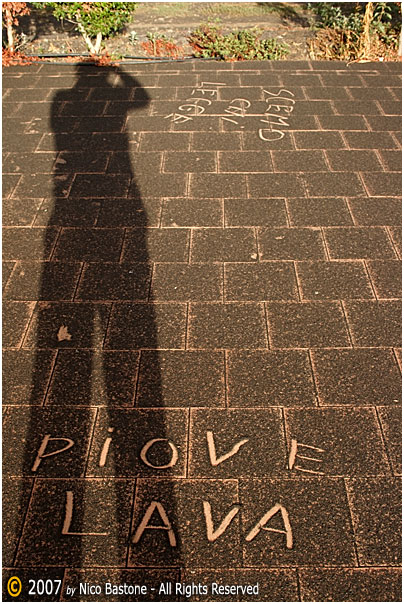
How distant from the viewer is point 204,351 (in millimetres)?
3244

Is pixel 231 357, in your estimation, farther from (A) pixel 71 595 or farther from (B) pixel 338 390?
(A) pixel 71 595

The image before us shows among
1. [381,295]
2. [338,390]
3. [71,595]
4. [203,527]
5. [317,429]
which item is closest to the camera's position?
[71,595]

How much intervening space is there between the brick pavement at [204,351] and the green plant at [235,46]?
5.62 feet

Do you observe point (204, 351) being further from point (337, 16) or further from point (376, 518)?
point (337, 16)

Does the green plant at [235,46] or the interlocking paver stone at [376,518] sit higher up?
the green plant at [235,46]

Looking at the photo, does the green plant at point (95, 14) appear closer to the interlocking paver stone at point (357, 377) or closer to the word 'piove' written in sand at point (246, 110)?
the word 'piove' written in sand at point (246, 110)

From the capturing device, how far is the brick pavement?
7.95 feet

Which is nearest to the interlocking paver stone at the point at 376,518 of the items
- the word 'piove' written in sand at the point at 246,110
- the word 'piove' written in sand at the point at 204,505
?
the word 'piove' written in sand at the point at 204,505

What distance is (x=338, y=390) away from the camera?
3.02m

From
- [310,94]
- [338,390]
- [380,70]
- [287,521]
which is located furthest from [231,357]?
[380,70]

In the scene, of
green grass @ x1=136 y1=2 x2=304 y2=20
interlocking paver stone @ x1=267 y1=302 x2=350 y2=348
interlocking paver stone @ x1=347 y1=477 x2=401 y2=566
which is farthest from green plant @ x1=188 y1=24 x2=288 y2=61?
interlocking paver stone @ x1=347 y1=477 x2=401 y2=566

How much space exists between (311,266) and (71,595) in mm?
2481

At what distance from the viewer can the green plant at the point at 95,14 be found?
680cm

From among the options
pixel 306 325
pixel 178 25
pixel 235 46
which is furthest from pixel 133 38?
pixel 306 325
